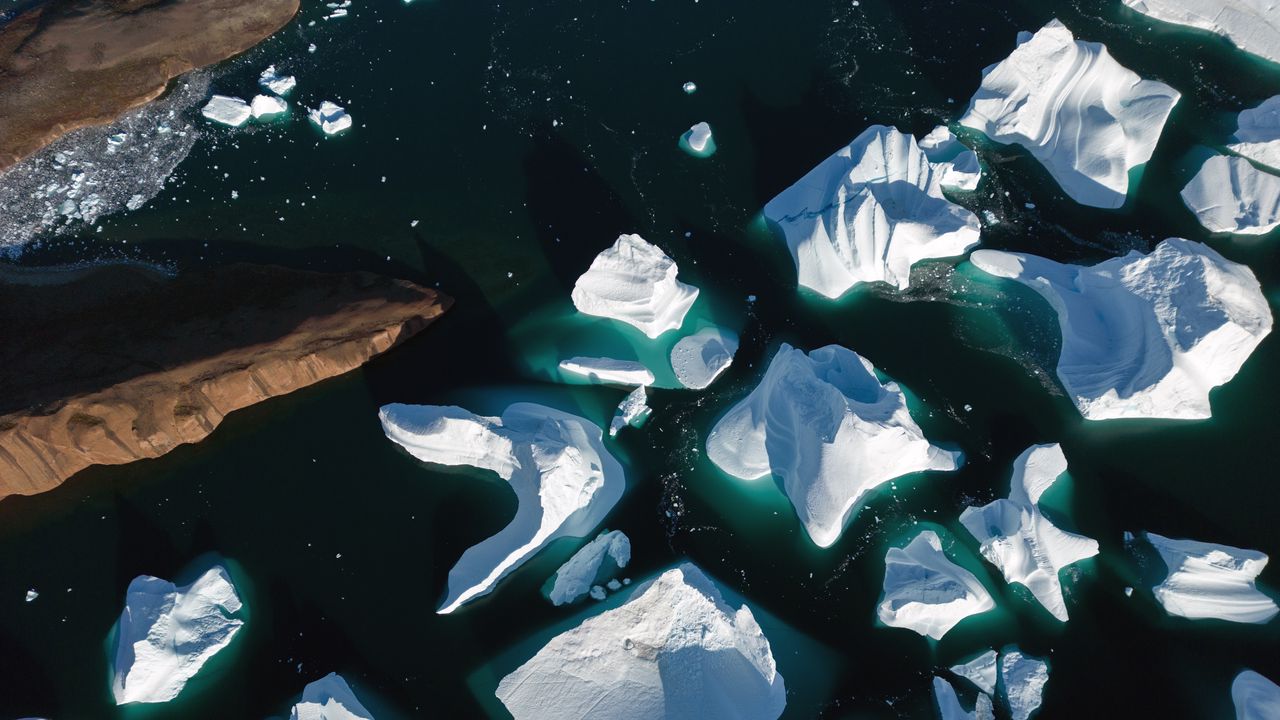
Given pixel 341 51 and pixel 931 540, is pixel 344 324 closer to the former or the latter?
pixel 341 51

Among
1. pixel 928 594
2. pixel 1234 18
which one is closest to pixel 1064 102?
pixel 1234 18

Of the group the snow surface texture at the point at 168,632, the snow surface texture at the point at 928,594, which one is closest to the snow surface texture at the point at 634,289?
the snow surface texture at the point at 928,594

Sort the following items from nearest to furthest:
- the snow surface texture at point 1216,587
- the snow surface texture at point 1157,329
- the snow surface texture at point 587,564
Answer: the snow surface texture at point 1216,587 < the snow surface texture at point 587,564 < the snow surface texture at point 1157,329

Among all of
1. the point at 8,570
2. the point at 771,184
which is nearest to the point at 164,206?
the point at 8,570

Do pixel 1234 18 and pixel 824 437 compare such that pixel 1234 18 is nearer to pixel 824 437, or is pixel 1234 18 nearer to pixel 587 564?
pixel 824 437

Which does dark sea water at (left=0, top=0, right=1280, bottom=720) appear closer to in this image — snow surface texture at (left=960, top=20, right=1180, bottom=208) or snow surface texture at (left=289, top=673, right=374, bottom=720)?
snow surface texture at (left=289, top=673, right=374, bottom=720)

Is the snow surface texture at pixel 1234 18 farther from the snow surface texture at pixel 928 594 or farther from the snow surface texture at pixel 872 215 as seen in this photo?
the snow surface texture at pixel 928 594
